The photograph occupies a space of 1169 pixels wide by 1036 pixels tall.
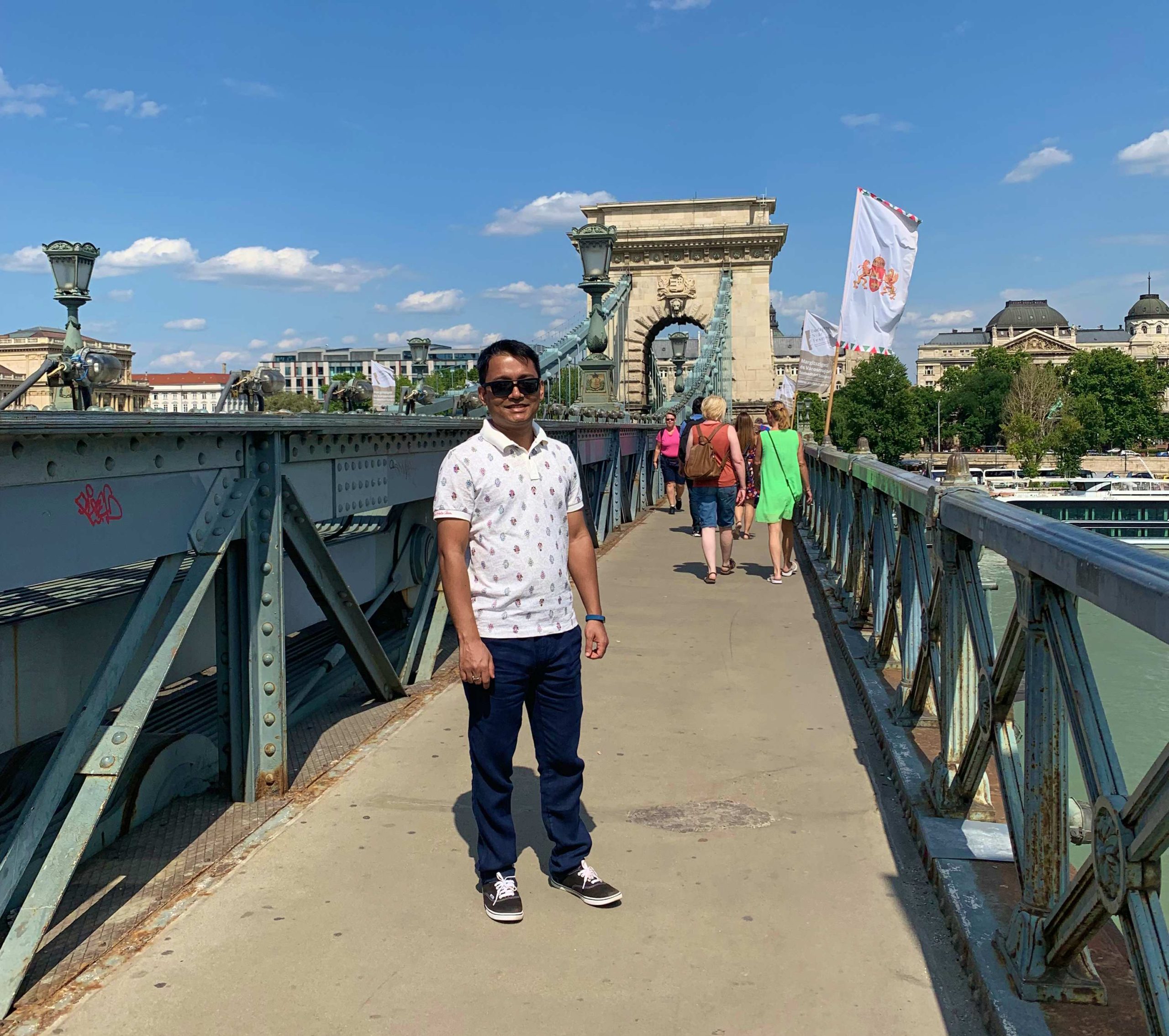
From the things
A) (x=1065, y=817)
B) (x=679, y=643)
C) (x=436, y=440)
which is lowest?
(x=679, y=643)

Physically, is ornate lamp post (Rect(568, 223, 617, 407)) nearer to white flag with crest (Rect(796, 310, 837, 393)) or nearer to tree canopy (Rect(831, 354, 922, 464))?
white flag with crest (Rect(796, 310, 837, 393))

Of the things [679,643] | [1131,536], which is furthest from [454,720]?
[1131,536]

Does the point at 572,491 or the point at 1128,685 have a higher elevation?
the point at 572,491

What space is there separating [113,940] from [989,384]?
12156 centimetres

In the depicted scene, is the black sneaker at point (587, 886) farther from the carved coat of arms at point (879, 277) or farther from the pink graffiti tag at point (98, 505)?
the carved coat of arms at point (879, 277)

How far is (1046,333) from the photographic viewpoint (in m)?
162


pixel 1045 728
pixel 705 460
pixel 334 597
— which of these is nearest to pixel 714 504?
pixel 705 460

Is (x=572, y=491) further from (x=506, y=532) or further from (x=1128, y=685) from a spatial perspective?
(x=1128, y=685)

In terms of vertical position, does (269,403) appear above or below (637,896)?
above

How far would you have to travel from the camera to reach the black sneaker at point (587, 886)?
119 inches

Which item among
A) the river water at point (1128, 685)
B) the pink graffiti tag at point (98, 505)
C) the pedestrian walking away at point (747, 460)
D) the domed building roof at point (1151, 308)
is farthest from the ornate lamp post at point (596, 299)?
the domed building roof at point (1151, 308)

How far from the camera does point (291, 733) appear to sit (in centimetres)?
468

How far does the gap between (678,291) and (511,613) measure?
42.7 meters

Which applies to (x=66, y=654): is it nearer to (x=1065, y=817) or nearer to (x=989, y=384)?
(x=1065, y=817)
